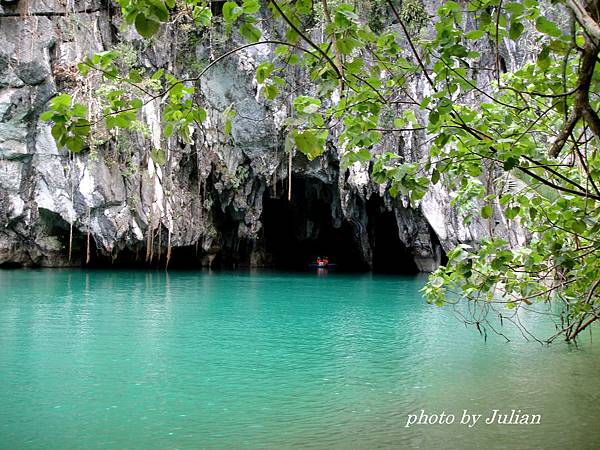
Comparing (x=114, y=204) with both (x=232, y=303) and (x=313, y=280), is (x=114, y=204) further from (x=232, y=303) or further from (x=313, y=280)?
(x=232, y=303)

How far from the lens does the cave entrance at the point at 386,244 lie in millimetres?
24431

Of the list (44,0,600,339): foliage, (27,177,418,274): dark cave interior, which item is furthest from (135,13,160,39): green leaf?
(27,177,418,274): dark cave interior

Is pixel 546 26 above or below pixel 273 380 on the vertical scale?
above

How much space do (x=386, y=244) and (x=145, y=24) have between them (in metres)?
27.2

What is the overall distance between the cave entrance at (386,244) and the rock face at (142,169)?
158 cm

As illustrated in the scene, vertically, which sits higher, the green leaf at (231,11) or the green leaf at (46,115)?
the green leaf at (231,11)

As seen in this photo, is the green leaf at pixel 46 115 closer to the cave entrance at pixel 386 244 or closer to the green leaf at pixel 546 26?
the green leaf at pixel 546 26

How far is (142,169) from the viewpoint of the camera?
66.4 feet

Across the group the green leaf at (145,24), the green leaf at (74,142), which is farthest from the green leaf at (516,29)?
the green leaf at (74,142)

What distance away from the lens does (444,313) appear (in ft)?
37.1

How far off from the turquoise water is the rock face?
8.64 metres

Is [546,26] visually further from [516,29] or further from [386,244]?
[386,244]

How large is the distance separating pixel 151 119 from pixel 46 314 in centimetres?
1018

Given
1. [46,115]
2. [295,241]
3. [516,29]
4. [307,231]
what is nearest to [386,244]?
[307,231]
